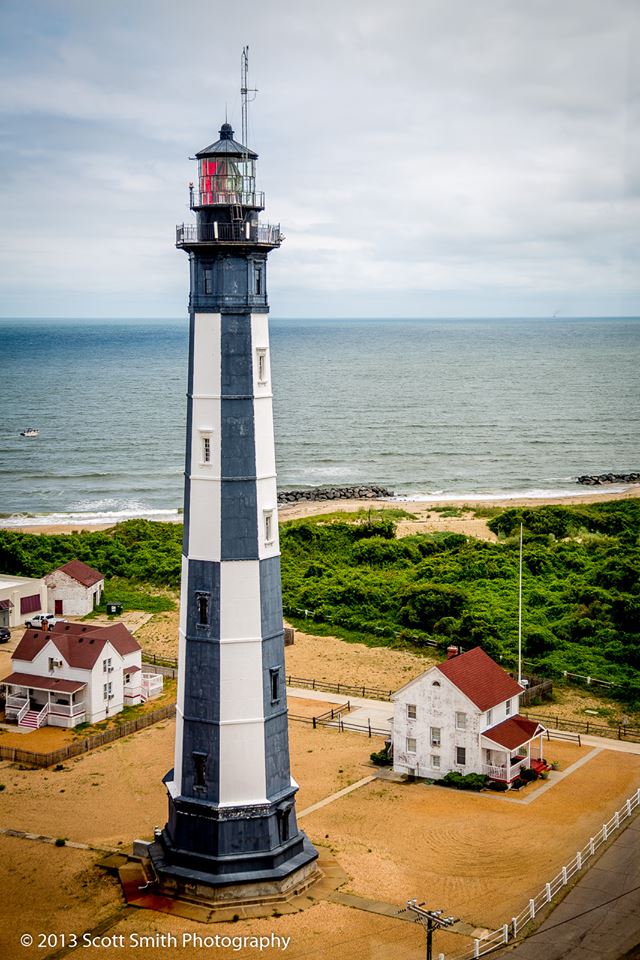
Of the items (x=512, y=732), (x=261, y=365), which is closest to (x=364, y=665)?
(x=512, y=732)

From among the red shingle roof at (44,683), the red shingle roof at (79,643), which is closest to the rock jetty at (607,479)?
the red shingle roof at (79,643)

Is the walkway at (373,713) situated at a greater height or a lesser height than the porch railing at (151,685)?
lesser

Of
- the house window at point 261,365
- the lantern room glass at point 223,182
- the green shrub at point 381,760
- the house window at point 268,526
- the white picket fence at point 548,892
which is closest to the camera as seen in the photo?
the white picket fence at point 548,892

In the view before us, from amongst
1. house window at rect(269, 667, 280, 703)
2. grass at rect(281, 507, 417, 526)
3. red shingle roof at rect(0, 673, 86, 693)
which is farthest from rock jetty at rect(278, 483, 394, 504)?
house window at rect(269, 667, 280, 703)

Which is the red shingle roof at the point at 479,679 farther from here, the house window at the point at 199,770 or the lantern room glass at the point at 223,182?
the lantern room glass at the point at 223,182

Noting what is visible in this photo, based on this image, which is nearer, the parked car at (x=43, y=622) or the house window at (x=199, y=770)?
the house window at (x=199, y=770)

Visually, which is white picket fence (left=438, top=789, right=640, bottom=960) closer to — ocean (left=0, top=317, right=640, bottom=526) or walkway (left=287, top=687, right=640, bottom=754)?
walkway (left=287, top=687, right=640, bottom=754)

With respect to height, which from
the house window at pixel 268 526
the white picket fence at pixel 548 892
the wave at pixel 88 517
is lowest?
the white picket fence at pixel 548 892
